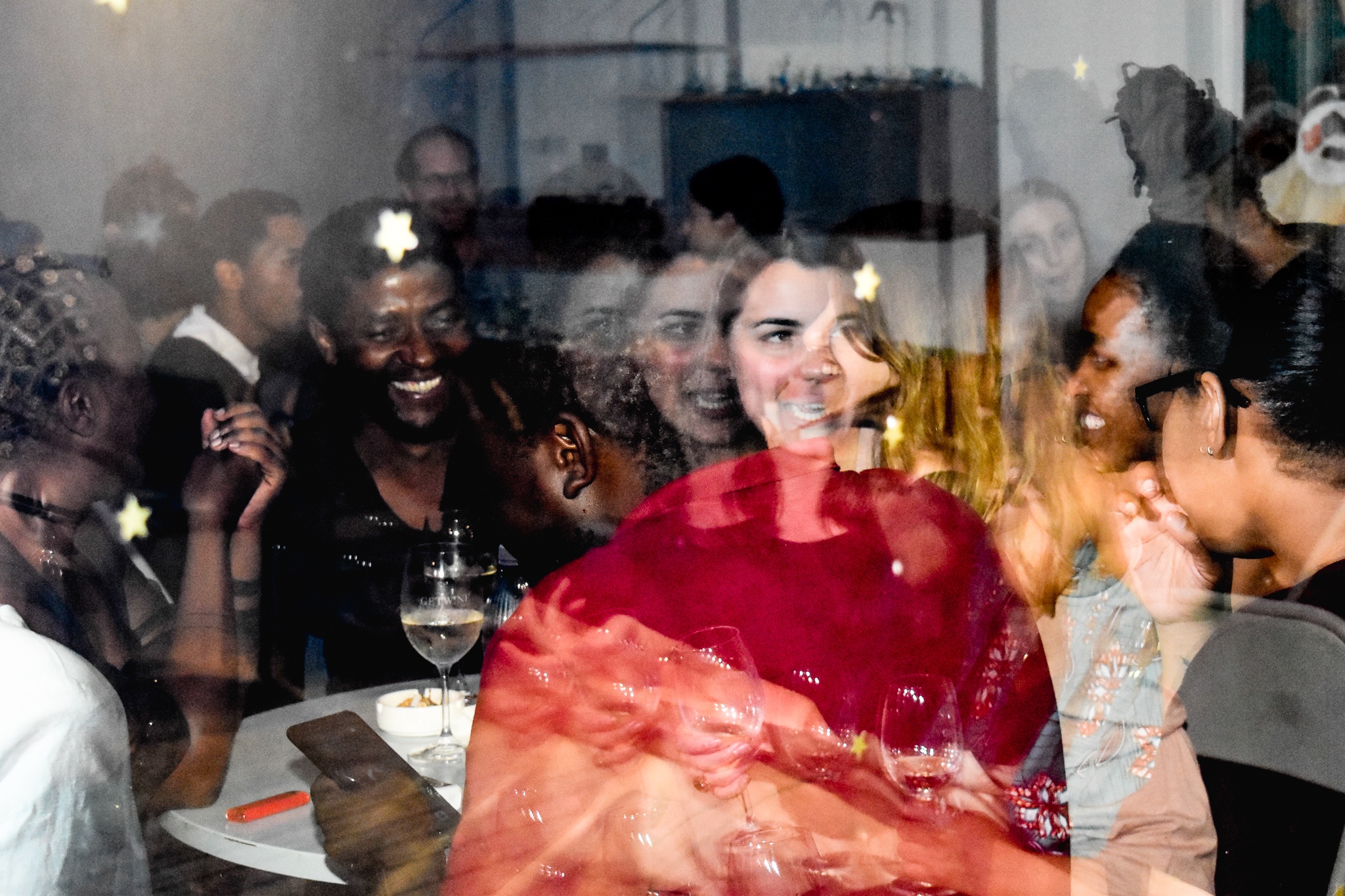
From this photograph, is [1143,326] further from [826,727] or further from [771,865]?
[771,865]

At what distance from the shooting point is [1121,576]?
2.97ft

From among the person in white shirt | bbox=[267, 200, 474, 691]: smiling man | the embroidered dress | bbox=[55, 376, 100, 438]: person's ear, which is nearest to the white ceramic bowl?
bbox=[267, 200, 474, 691]: smiling man

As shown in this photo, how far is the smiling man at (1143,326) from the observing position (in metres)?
0.89

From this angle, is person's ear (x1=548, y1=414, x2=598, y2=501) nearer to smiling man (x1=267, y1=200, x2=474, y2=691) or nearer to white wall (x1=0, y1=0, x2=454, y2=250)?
smiling man (x1=267, y1=200, x2=474, y2=691)

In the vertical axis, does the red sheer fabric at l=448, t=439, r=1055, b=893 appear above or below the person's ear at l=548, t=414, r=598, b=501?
below

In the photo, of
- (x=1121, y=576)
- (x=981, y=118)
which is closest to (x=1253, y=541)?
(x=1121, y=576)

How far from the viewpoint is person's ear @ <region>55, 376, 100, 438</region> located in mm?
699

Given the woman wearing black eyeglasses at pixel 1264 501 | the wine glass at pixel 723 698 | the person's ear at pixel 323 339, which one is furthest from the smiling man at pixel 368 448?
the woman wearing black eyeglasses at pixel 1264 501

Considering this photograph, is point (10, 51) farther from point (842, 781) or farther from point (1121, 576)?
point (1121, 576)

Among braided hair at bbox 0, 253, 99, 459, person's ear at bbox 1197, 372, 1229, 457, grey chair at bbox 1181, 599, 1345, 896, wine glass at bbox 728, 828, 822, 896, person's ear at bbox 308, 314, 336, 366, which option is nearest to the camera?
wine glass at bbox 728, 828, 822, 896

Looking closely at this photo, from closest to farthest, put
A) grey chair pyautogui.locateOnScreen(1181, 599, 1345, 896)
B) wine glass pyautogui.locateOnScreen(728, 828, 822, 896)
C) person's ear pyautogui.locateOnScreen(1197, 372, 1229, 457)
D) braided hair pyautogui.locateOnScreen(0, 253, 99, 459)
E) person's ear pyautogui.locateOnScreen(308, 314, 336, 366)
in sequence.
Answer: wine glass pyautogui.locateOnScreen(728, 828, 822, 896)
braided hair pyautogui.locateOnScreen(0, 253, 99, 459)
grey chair pyautogui.locateOnScreen(1181, 599, 1345, 896)
person's ear pyautogui.locateOnScreen(1197, 372, 1229, 457)
person's ear pyautogui.locateOnScreen(308, 314, 336, 366)

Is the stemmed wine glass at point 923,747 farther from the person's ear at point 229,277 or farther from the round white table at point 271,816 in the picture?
the person's ear at point 229,277

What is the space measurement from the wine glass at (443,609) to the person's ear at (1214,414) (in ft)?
1.97

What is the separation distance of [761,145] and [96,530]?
58 centimetres
